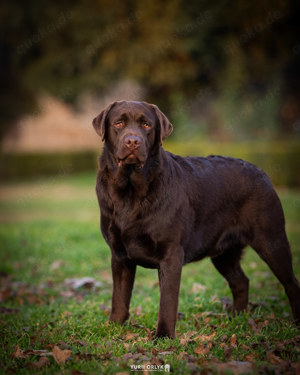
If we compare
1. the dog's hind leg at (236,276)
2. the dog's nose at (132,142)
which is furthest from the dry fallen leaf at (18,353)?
the dog's hind leg at (236,276)

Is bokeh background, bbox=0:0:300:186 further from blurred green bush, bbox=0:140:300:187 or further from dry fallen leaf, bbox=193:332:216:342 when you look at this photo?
dry fallen leaf, bbox=193:332:216:342

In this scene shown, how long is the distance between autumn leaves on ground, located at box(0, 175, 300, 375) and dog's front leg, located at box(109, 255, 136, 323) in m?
0.14

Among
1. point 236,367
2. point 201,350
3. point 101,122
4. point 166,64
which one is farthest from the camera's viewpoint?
point 166,64

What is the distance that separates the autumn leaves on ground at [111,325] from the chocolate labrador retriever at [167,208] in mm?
345

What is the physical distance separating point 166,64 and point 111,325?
2337 cm

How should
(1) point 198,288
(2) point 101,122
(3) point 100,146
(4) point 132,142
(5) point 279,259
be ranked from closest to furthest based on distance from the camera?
(4) point 132,142, (2) point 101,122, (5) point 279,259, (1) point 198,288, (3) point 100,146

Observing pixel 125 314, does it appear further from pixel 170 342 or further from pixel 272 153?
pixel 272 153

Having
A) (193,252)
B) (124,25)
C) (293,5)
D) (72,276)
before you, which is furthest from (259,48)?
(193,252)

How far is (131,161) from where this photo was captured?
12.2 feet

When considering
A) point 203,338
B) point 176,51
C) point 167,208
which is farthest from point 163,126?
point 176,51

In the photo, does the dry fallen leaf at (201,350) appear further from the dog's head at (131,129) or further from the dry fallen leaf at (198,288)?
the dry fallen leaf at (198,288)

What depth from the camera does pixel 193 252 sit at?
4117 mm

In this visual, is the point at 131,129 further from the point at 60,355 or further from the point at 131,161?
the point at 60,355

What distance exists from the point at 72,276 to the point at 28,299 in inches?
52.1
